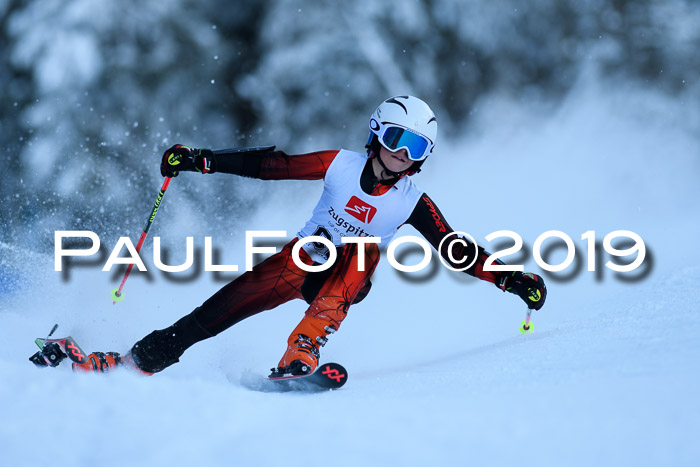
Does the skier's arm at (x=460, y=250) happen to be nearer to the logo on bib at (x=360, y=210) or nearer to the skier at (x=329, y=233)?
the skier at (x=329, y=233)

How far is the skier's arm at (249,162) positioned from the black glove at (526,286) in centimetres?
100

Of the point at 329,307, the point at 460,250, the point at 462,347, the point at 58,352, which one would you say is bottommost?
the point at 58,352

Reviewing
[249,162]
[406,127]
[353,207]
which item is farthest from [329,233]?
[406,127]

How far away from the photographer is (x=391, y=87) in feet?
25.6

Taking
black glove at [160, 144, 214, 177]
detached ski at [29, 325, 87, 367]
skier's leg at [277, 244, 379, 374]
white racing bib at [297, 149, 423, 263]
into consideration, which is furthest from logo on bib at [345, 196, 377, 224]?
detached ski at [29, 325, 87, 367]

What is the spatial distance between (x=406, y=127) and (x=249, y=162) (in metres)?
0.71

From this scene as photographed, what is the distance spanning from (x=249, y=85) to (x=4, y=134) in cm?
274

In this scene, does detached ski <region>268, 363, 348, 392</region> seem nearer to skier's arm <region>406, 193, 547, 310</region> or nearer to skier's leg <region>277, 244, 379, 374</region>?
skier's leg <region>277, 244, 379, 374</region>

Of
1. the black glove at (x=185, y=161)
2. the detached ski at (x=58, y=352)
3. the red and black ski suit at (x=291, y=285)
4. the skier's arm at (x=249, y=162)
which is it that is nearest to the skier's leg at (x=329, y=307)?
the red and black ski suit at (x=291, y=285)

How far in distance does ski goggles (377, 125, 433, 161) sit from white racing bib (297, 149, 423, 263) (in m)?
0.15

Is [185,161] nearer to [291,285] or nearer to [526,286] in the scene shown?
[291,285]

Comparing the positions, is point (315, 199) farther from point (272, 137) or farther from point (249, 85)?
point (249, 85)

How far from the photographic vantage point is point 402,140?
2.91 m

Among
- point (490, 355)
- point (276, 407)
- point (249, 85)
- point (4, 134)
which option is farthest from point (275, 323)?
point (4, 134)
